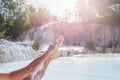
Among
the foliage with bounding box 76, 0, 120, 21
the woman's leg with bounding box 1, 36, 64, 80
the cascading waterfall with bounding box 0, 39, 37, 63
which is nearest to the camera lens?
the woman's leg with bounding box 1, 36, 64, 80

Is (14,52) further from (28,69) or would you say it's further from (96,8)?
(96,8)

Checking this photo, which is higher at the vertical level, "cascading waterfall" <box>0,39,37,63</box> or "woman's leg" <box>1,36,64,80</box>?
"woman's leg" <box>1,36,64,80</box>

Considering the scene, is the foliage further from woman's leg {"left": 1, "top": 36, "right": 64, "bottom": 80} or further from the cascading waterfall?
woman's leg {"left": 1, "top": 36, "right": 64, "bottom": 80}

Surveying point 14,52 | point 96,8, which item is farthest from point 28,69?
point 96,8

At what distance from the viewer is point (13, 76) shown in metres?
1.25

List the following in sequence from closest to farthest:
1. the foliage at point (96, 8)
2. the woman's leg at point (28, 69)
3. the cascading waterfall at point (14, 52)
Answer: the woman's leg at point (28, 69) → the cascading waterfall at point (14, 52) → the foliage at point (96, 8)

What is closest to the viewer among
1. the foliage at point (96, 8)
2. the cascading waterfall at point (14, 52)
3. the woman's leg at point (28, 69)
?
the woman's leg at point (28, 69)

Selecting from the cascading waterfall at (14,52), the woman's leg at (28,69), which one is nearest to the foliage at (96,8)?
the cascading waterfall at (14,52)

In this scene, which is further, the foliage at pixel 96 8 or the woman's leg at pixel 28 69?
the foliage at pixel 96 8

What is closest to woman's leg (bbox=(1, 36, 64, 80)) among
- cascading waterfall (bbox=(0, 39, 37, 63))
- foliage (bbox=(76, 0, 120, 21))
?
cascading waterfall (bbox=(0, 39, 37, 63))

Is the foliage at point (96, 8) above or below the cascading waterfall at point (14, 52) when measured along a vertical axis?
above

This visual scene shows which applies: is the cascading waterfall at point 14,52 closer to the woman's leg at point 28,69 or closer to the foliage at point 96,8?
the woman's leg at point 28,69

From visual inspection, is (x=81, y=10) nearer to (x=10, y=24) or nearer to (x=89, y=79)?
(x=10, y=24)

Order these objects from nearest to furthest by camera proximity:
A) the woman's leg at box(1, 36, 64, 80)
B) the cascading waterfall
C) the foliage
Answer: the woman's leg at box(1, 36, 64, 80) < the cascading waterfall < the foliage
